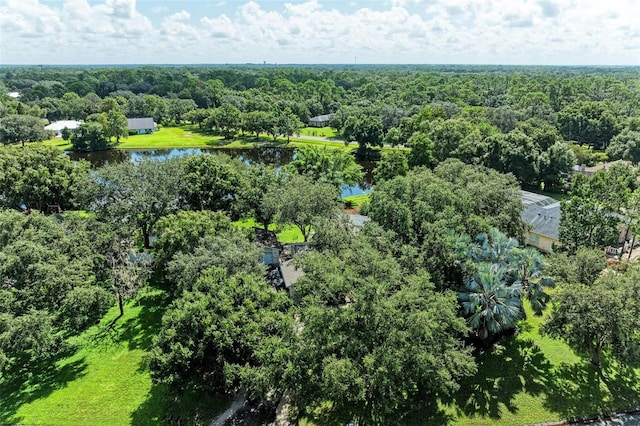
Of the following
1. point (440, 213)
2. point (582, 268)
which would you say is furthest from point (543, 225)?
point (440, 213)

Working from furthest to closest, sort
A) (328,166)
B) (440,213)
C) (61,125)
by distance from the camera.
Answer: (61,125) → (328,166) → (440,213)

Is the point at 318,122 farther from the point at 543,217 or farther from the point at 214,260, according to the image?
the point at 214,260

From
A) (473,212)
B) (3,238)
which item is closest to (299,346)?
(473,212)

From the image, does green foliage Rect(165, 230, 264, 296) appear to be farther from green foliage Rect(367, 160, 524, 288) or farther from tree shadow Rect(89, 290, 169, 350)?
green foliage Rect(367, 160, 524, 288)

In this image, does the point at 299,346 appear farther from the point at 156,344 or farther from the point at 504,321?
the point at 504,321

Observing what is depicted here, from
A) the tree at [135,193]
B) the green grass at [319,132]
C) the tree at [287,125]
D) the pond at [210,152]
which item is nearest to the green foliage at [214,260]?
the tree at [135,193]

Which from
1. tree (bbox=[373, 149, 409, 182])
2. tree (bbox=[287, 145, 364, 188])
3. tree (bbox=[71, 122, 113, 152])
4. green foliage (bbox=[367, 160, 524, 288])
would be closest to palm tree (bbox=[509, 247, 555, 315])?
green foliage (bbox=[367, 160, 524, 288])
